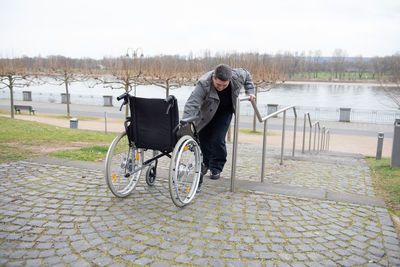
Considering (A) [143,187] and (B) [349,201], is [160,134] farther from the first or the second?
(B) [349,201]

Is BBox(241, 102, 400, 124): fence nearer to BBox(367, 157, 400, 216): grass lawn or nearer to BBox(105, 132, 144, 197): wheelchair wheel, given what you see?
BBox(367, 157, 400, 216): grass lawn

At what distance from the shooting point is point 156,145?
3738 millimetres

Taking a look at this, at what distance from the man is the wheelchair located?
25 centimetres

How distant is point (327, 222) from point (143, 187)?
2.13m

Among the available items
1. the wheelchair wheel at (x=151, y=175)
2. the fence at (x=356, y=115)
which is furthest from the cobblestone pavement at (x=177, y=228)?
the fence at (x=356, y=115)

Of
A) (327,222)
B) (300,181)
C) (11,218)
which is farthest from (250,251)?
(300,181)

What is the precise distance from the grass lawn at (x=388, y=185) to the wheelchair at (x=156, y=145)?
2.28 m

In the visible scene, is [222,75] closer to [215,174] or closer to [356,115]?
[215,174]

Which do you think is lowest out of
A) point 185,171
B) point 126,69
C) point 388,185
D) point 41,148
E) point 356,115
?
point 356,115

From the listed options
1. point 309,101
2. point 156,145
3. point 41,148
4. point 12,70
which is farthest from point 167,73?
point 309,101

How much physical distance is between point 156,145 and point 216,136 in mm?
979

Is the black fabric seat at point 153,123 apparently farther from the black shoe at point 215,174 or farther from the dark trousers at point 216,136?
the black shoe at point 215,174

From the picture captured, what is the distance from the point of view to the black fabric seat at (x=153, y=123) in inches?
142

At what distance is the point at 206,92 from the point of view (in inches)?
159
